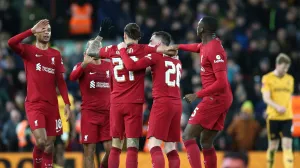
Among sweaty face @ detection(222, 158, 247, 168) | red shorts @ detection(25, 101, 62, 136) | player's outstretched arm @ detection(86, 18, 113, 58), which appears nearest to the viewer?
sweaty face @ detection(222, 158, 247, 168)

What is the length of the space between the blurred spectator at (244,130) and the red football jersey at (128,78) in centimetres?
742

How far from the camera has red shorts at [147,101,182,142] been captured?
13953 millimetres

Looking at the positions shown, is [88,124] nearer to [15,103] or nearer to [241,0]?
[15,103]

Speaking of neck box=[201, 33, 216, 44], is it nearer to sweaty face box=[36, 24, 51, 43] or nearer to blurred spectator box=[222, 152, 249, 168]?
sweaty face box=[36, 24, 51, 43]

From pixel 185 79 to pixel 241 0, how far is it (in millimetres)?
5165

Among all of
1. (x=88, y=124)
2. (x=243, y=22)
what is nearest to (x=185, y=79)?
(x=243, y=22)

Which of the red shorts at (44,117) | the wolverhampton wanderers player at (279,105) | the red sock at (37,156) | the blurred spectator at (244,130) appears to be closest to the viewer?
the red shorts at (44,117)

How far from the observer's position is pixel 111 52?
14.2 metres

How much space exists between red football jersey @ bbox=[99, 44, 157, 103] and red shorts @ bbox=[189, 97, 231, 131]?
1015 millimetres

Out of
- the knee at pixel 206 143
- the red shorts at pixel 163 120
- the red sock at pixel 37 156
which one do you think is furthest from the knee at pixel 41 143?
the knee at pixel 206 143

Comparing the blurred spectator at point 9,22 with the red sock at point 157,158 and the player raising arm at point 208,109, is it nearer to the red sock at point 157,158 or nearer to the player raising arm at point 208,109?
the player raising arm at point 208,109

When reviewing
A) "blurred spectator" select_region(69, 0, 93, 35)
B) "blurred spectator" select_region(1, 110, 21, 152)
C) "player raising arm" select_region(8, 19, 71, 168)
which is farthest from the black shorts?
"blurred spectator" select_region(69, 0, 93, 35)

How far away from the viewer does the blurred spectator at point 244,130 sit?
21.1 meters

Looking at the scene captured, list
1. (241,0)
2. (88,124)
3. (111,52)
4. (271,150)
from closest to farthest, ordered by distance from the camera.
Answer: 1. (111,52)
2. (88,124)
3. (271,150)
4. (241,0)
